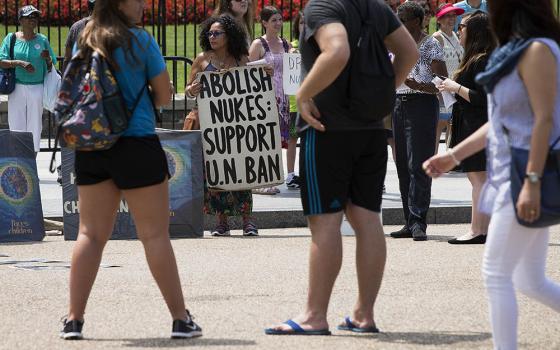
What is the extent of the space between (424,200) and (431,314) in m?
3.97

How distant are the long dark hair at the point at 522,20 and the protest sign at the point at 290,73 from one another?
801 centimetres

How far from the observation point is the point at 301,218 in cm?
1197

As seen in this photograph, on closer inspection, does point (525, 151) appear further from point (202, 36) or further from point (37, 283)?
point (202, 36)

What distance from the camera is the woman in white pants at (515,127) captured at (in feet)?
16.5

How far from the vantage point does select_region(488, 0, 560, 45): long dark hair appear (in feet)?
16.9

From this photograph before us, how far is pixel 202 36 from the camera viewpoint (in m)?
11.3

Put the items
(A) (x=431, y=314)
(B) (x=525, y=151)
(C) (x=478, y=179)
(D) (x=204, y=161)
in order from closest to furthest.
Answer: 1. (B) (x=525, y=151)
2. (A) (x=431, y=314)
3. (C) (x=478, y=179)
4. (D) (x=204, y=161)

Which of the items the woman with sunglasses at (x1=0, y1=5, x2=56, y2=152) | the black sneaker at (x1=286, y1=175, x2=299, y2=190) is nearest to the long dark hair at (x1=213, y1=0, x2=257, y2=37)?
the black sneaker at (x1=286, y1=175, x2=299, y2=190)

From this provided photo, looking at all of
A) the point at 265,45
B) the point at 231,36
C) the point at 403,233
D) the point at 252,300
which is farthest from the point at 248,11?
the point at 252,300

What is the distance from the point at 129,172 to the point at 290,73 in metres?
7.24

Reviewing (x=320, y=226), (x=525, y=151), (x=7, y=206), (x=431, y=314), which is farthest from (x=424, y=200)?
(x=525, y=151)

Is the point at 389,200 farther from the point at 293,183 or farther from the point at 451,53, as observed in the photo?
the point at 451,53

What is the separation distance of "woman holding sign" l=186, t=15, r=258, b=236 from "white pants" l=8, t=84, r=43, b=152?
11.1ft

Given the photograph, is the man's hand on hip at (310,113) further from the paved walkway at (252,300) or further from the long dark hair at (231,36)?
the long dark hair at (231,36)
